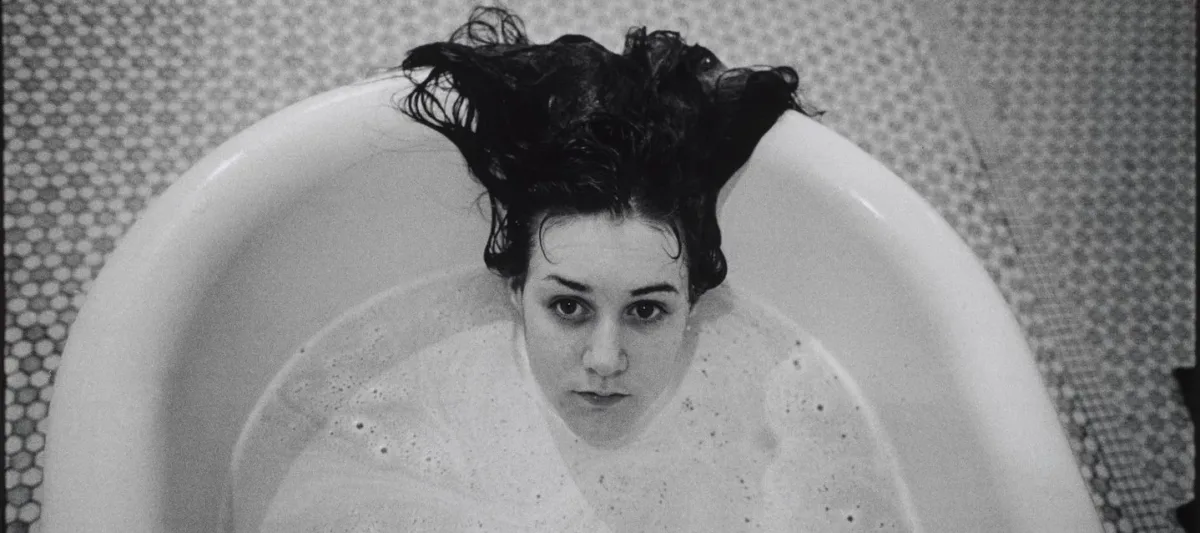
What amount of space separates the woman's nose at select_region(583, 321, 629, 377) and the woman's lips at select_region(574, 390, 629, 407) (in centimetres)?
10

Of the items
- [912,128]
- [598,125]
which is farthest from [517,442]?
[912,128]

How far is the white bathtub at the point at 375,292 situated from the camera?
32.9 inches

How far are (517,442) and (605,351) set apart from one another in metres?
0.32

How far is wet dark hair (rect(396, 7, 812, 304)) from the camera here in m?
1.01

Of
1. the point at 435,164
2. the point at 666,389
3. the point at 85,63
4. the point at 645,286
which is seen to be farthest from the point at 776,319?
the point at 85,63

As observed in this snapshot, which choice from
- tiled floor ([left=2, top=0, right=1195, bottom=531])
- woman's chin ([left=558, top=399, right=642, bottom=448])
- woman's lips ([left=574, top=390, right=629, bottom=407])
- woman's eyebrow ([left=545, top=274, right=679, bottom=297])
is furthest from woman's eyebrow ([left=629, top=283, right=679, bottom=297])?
tiled floor ([left=2, top=0, right=1195, bottom=531])

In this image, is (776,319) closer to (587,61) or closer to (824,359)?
(824,359)

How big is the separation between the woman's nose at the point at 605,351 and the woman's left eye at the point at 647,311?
0.04 m

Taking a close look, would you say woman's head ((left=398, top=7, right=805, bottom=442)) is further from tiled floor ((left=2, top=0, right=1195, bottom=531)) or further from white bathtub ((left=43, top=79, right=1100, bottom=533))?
tiled floor ((left=2, top=0, right=1195, bottom=531))

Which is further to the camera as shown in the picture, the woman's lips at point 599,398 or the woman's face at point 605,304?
the woman's lips at point 599,398

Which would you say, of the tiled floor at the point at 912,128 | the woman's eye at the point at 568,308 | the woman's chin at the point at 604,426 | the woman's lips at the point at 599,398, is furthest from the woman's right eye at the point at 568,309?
the tiled floor at the point at 912,128

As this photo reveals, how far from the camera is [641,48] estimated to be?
43.9 inches

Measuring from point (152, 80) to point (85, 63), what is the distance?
12cm

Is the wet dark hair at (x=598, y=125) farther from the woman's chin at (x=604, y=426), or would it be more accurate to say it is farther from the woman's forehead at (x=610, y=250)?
the woman's chin at (x=604, y=426)
